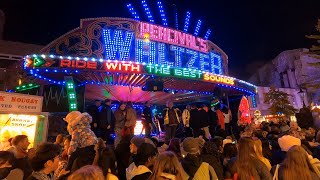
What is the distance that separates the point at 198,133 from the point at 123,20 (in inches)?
327

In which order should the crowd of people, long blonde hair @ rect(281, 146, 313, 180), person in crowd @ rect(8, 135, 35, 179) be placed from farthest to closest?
person in crowd @ rect(8, 135, 35, 179) → long blonde hair @ rect(281, 146, 313, 180) → the crowd of people

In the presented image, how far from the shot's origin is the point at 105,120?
37.3 feet

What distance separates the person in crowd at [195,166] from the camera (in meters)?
4.08

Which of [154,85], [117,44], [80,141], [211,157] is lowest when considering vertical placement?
[211,157]

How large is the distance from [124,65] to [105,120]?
289 centimetres

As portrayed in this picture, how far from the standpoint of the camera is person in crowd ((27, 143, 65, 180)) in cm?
330

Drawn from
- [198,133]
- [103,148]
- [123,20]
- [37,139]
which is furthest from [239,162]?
[123,20]

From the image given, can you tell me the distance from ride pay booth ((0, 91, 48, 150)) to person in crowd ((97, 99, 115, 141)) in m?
3.36

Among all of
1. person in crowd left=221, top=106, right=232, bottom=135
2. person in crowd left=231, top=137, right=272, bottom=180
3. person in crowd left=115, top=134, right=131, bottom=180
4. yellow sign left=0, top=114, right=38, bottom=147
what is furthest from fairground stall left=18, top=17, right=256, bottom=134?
person in crowd left=231, top=137, right=272, bottom=180

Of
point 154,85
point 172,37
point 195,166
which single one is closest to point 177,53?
point 172,37

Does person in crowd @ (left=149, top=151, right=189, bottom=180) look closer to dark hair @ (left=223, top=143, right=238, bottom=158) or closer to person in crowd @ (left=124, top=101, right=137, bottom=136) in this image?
dark hair @ (left=223, top=143, right=238, bottom=158)

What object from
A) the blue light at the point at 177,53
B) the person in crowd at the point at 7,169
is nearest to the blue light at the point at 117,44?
the blue light at the point at 177,53

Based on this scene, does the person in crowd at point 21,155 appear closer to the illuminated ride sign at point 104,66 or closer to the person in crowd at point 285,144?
the person in crowd at point 285,144

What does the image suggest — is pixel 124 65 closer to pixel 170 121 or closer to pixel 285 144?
pixel 170 121
